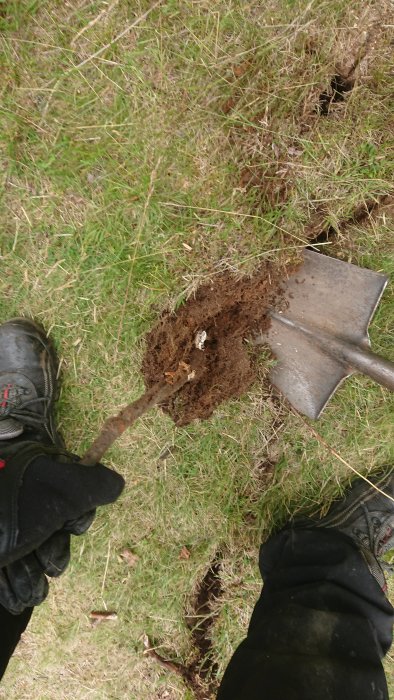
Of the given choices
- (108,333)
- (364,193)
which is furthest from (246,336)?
(364,193)

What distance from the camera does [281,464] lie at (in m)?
2.28

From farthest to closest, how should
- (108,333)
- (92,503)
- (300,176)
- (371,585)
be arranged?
(108,333) < (300,176) < (371,585) < (92,503)

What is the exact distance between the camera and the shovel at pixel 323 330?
192 centimetres

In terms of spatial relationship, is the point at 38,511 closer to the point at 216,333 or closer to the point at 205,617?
the point at 216,333

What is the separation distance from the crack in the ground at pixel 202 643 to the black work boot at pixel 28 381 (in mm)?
1019

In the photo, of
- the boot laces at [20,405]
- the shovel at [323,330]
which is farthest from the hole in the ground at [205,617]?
the boot laces at [20,405]

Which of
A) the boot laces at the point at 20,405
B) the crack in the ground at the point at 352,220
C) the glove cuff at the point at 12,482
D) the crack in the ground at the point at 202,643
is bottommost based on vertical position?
the crack in the ground at the point at 202,643

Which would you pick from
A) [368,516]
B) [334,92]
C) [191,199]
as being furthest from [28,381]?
[334,92]

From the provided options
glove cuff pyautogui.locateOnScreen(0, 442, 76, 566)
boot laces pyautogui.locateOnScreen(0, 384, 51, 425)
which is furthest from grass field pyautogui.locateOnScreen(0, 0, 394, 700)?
glove cuff pyautogui.locateOnScreen(0, 442, 76, 566)

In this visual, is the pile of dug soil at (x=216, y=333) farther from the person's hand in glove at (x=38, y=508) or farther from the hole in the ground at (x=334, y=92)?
the hole in the ground at (x=334, y=92)

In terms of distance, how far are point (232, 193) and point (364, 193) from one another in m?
0.54

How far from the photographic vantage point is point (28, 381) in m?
2.24

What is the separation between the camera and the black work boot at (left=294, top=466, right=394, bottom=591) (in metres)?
2.21

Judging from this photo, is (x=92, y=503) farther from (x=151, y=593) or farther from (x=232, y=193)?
(x=232, y=193)
